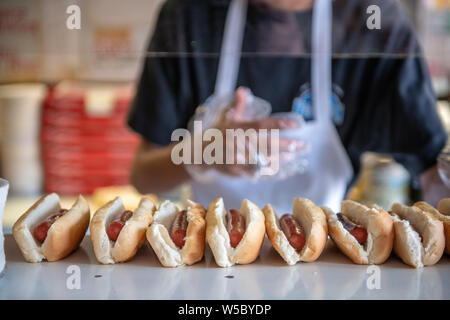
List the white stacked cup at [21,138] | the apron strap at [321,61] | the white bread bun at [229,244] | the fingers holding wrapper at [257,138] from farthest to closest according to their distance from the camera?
1. the white stacked cup at [21,138]
2. the apron strap at [321,61]
3. the fingers holding wrapper at [257,138]
4. the white bread bun at [229,244]

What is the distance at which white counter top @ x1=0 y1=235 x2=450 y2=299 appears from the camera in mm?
813

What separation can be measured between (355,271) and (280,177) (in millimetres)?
1014

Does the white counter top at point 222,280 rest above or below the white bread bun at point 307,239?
below

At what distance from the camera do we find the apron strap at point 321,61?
1.75m

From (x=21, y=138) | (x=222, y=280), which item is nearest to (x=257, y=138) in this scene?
(x=222, y=280)

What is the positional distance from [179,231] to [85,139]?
1968mm

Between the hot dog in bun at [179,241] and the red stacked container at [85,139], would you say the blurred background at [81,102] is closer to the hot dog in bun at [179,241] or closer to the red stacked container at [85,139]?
the red stacked container at [85,139]

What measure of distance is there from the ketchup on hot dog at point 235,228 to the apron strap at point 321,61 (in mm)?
981

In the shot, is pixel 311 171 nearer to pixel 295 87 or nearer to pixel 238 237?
pixel 295 87

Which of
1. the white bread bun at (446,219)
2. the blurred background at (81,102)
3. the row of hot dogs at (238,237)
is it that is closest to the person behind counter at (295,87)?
the blurred background at (81,102)

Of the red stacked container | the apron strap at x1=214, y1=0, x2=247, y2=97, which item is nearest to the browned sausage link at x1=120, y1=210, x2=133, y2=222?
the apron strap at x1=214, y1=0, x2=247, y2=97

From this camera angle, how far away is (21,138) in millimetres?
2787

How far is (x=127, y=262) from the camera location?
954 millimetres
